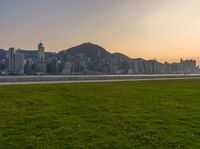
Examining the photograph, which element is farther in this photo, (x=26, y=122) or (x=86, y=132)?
(x=26, y=122)

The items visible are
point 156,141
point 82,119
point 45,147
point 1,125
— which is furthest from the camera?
point 82,119

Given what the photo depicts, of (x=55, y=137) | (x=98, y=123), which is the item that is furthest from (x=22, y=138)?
(x=98, y=123)

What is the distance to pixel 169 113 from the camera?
47.2 ft

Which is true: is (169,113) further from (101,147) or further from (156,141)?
(101,147)

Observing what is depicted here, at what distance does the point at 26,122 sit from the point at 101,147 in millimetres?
4178

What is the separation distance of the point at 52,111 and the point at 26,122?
108 inches

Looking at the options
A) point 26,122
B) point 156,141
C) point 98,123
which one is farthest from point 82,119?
point 156,141

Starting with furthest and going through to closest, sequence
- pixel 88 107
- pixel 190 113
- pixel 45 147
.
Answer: pixel 88 107 → pixel 190 113 → pixel 45 147

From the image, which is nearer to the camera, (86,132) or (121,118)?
(86,132)

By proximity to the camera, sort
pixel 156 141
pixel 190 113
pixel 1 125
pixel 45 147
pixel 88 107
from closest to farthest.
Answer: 1. pixel 45 147
2. pixel 156 141
3. pixel 1 125
4. pixel 190 113
5. pixel 88 107

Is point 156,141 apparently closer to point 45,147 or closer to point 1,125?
point 45,147

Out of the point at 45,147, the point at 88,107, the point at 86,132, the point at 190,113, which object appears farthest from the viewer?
the point at 88,107

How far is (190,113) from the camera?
14.4 metres

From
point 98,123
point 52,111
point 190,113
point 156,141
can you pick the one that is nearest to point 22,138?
point 98,123
